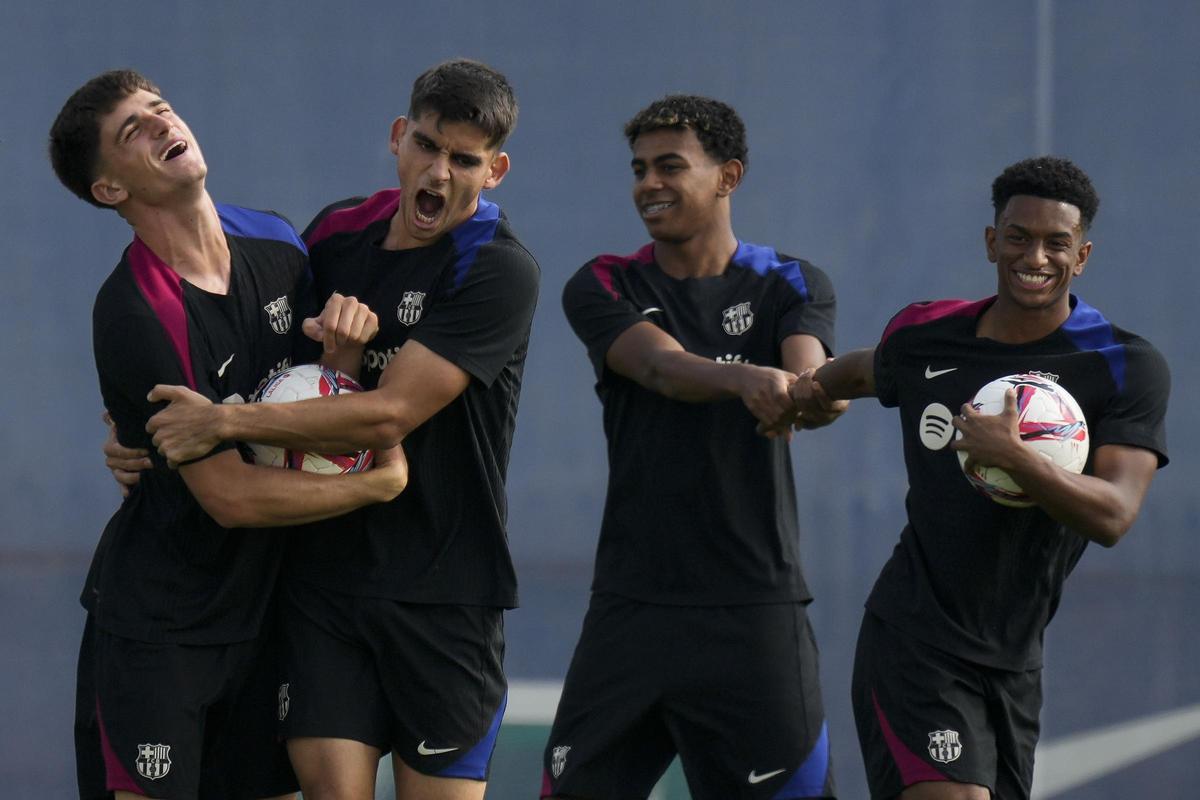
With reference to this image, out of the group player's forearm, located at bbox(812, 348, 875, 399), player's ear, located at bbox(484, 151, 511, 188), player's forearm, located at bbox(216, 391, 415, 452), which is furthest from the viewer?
player's forearm, located at bbox(812, 348, 875, 399)

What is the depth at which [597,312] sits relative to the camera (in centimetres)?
430

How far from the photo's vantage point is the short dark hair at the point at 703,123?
4414 mm

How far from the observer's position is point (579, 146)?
5.71 metres

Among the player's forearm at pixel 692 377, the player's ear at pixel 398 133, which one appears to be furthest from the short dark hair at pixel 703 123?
the player's ear at pixel 398 133

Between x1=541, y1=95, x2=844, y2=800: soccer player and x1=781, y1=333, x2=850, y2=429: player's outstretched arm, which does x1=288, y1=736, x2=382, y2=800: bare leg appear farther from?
→ x1=781, y1=333, x2=850, y2=429: player's outstretched arm

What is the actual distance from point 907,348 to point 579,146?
2215mm

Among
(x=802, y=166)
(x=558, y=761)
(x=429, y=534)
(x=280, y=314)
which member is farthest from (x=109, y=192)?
(x=802, y=166)

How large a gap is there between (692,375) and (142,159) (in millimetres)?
1414

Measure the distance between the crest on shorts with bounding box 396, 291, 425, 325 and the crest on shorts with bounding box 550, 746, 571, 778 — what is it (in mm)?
1237

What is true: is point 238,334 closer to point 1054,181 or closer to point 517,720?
point 1054,181

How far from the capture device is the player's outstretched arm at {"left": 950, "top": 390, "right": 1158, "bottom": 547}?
3363 mm

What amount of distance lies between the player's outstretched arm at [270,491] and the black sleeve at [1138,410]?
1.61m

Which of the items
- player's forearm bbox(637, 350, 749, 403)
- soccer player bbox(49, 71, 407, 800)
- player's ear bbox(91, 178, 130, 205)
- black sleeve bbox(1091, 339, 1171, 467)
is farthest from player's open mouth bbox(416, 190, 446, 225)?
black sleeve bbox(1091, 339, 1171, 467)

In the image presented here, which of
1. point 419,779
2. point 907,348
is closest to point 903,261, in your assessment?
point 907,348
